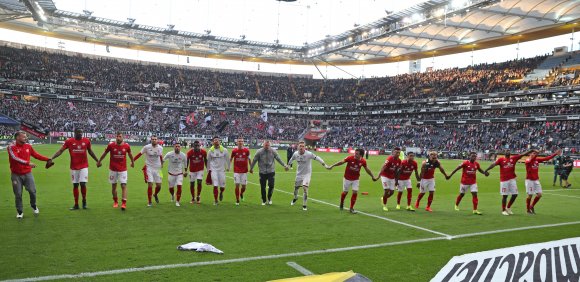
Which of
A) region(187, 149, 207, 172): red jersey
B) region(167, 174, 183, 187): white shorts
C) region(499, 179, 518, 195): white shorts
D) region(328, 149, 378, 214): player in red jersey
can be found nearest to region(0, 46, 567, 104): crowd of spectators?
region(499, 179, 518, 195): white shorts

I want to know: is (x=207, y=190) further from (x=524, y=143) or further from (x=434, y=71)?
(x=434, y=71)

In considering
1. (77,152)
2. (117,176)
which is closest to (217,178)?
(117,176)

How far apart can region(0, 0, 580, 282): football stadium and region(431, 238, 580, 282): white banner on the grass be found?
0.02 meters

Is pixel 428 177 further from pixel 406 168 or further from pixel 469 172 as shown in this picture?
pixel 469 172

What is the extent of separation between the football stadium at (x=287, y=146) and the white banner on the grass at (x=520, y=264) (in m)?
0.02

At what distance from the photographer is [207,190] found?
15.9 m

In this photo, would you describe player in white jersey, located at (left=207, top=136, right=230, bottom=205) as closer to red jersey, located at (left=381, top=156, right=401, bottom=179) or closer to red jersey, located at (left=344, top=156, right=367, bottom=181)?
red jersey, located at (left=344, top=156, right=367, bottom=181)

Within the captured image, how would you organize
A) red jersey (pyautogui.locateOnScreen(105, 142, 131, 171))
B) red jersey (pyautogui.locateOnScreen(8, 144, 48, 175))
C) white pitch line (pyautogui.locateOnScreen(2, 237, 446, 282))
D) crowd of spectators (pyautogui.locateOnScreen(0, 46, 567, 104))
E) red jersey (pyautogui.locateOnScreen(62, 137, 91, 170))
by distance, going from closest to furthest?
white pitch line (pyautogui.locateOnScreen(2, 237, 446, 282))
red jersey (pyautogui.locateOnScreen(8, 144, 48, 175))
red jersey (pyautogui.locateOnScreen(62, 137, 91, 170))
red jersey (pyautogui.locateOnScreen(105, 142, 131, 171))
crowd of spectators (pyautogui.locateOnScreen(0, 46, 567, 104))

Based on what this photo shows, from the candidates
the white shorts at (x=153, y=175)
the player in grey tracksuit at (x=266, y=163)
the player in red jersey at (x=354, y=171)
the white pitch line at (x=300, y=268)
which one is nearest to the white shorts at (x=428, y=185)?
the player in red jersey at (x=354, y=171)

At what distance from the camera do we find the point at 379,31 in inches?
1941

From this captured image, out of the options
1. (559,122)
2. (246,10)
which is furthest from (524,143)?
(246,10)

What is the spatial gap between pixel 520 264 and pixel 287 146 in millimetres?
60724

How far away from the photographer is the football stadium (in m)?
6.84

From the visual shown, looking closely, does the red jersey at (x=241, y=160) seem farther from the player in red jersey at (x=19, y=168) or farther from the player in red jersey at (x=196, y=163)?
the player in red jersey at (x=19, y=168)
